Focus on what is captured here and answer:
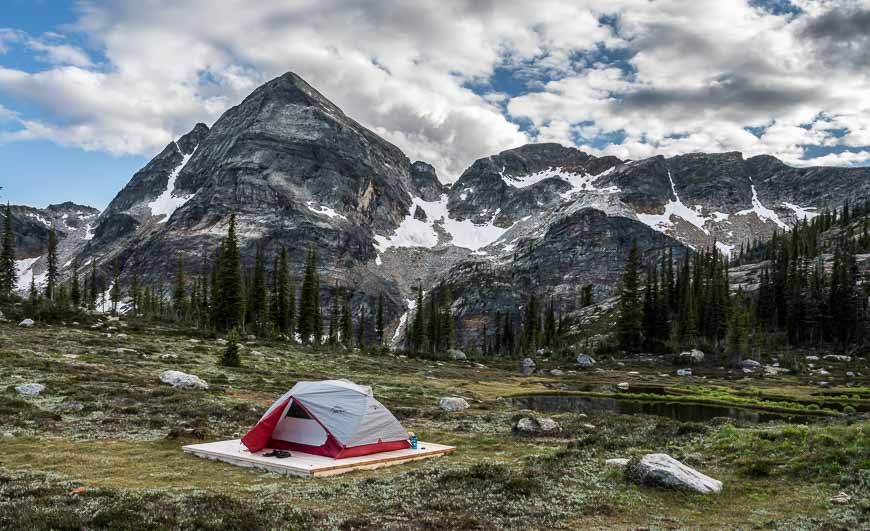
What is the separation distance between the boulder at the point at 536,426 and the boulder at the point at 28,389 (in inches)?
1009

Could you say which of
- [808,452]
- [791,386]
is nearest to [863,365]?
[791,386]

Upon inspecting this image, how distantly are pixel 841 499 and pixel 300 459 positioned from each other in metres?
16.7

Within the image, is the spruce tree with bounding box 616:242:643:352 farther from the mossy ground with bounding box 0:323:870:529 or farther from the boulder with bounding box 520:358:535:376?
the mossy ground with bounding box 0:323:870:529

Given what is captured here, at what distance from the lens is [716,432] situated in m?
27.8

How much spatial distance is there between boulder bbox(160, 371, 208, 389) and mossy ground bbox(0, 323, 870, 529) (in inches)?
25.4

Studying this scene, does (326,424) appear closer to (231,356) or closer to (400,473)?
(400,473)

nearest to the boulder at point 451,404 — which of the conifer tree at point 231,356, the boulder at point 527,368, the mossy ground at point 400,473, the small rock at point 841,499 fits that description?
the mossy ground at point 400,473

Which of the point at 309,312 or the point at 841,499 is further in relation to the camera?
the point at 309,312

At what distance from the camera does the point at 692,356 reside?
9750 centimetres

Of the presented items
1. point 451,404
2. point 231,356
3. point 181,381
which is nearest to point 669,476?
point 451,404

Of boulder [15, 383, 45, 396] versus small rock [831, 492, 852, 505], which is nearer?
small rock [831, 492, 852, 505]

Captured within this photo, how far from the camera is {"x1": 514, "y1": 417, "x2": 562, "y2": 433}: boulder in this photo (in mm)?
31453

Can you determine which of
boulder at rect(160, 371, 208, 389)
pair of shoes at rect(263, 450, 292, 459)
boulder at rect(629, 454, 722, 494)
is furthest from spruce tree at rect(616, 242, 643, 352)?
pair of shoes at rect(263, 450, 292, 459)

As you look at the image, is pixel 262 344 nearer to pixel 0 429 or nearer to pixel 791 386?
pixel 0 429
